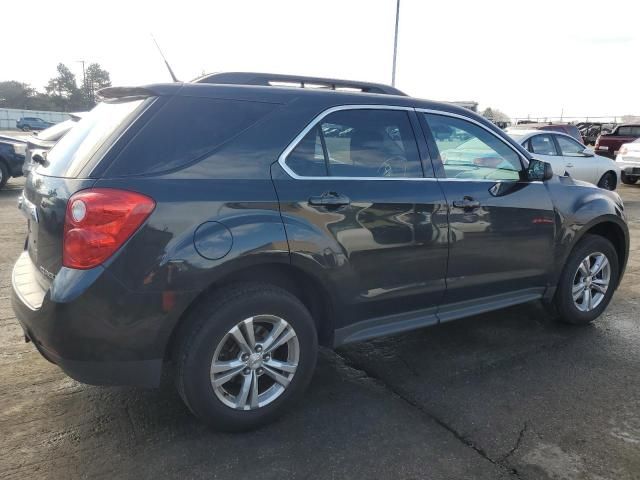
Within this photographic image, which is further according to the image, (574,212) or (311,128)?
(574,212)

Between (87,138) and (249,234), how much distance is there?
3.27ft

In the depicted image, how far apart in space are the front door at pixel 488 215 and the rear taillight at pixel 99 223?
1915 mm

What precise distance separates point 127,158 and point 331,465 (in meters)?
1.74

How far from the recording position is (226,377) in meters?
2.72

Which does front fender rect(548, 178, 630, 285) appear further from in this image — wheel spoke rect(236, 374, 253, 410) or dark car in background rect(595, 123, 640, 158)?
dark car in background rect(595, 123, 640, 158)

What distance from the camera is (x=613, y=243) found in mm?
4730

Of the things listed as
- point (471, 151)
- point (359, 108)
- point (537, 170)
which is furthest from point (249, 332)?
point (537, 170)

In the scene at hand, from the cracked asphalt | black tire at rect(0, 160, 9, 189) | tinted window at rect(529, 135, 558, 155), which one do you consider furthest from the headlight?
tinted window at rect(529, 135, 558, 155)

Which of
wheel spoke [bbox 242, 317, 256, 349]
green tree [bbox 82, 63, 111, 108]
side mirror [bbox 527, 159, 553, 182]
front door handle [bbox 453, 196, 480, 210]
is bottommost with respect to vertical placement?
green tree [bbox 82, 63, 111, 108]

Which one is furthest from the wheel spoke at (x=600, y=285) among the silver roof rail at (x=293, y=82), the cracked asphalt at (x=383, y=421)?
the silver roof rail at (x=293, y=82)

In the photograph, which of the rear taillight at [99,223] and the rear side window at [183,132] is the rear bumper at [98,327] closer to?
the rear taillight at [99,223]

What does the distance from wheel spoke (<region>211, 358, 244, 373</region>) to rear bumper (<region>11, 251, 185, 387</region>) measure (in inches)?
10.3

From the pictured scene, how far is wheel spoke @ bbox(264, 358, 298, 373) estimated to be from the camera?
2.86m

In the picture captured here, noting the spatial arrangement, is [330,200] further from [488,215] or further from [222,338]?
[488,215]
